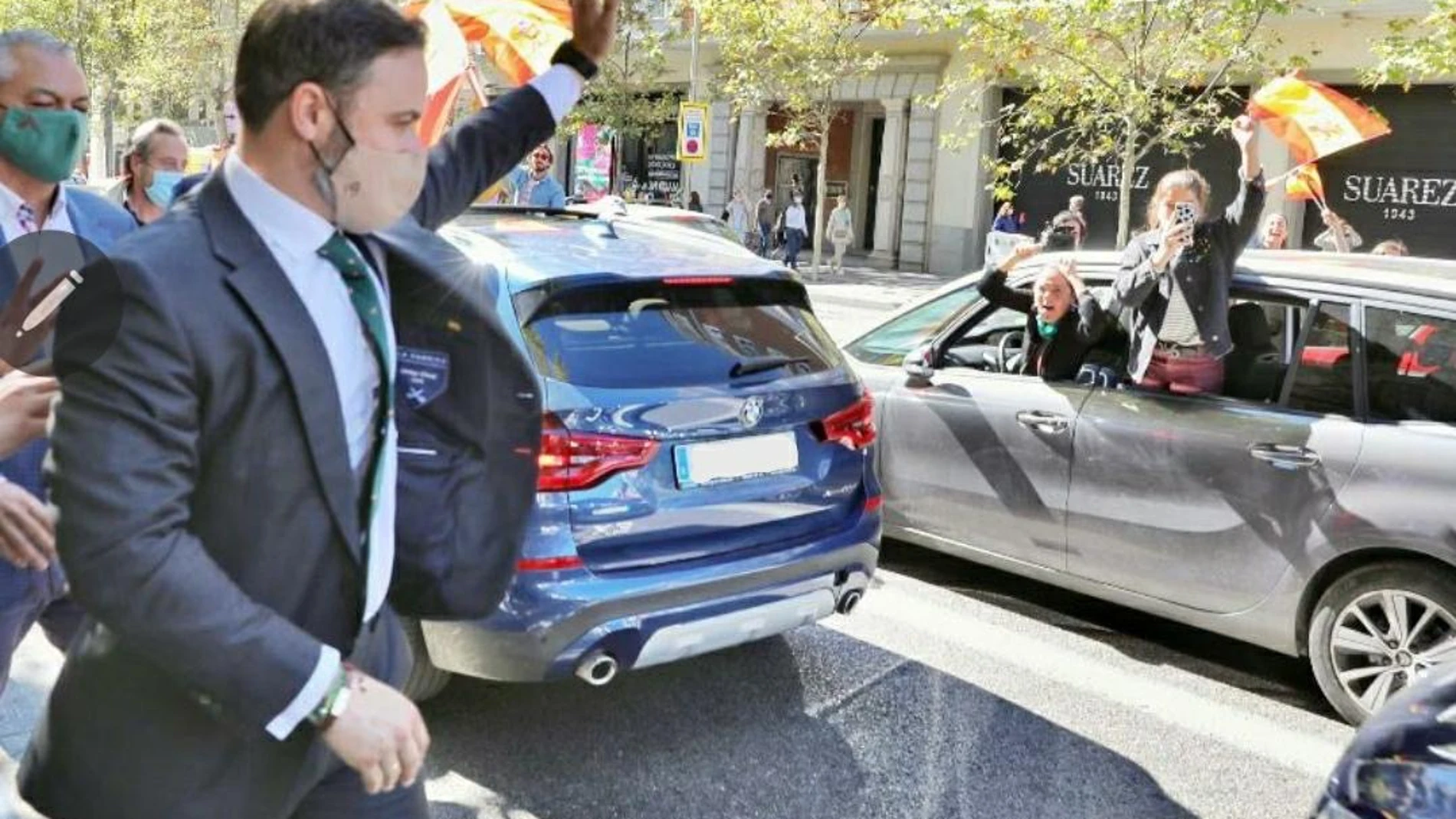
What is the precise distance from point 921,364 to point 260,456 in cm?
417

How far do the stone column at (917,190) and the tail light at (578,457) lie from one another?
2340cm

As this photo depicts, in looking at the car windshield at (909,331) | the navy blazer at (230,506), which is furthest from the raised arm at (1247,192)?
the navy blazer at (230,506)

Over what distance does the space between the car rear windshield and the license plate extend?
7.7 inches

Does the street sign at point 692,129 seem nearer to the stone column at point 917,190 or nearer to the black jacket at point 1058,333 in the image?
the stone column at point 917,190

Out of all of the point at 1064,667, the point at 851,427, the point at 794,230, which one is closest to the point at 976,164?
the point at 794,230

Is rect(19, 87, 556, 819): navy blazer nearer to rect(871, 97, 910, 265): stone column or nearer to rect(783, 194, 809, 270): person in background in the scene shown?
rect(783, 194, 809, 270): person in background

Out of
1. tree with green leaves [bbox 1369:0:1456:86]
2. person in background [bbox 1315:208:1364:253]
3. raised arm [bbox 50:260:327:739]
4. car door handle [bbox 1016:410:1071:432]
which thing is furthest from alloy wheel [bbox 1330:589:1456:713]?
tree with green leaves [bbox 1369:0:1456:86]

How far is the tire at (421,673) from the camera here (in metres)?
3.78

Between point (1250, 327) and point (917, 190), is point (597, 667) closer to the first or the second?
point (1250, 327)

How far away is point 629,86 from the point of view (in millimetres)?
29125

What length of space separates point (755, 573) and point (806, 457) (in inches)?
16.7

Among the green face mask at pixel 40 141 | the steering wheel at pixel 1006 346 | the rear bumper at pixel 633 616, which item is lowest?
the rear bumper at pixel 633 616

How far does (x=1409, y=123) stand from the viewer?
20156 mm

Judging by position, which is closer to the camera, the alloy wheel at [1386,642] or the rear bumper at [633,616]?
the rear bumper at [633,616]
